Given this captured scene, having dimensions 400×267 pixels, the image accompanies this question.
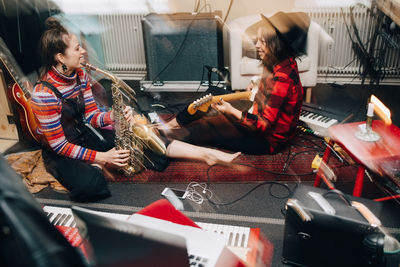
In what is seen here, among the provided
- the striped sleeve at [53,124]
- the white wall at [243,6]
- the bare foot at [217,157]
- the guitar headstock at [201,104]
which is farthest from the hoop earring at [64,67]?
the white wall at [243,6]

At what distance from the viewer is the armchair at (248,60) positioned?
13.1 ft

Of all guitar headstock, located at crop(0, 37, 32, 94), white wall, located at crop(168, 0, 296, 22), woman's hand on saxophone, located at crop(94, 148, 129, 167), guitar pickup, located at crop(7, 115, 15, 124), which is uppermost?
white wall, located at crop(168, 0, 296, 22)

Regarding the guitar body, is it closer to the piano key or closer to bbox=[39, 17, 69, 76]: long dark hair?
bbox=[39, 17, 69, 76]: long dark hair

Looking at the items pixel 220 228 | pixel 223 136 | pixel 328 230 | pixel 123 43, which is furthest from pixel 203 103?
pixel 123 43

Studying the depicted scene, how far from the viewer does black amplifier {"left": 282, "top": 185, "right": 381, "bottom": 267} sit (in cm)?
176

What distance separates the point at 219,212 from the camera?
8.58 feet

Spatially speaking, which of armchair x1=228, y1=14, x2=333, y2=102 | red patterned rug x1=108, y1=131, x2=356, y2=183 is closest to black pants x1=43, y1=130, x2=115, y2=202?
red patterned rug x1=108, y1=131, x2=356, y2=183

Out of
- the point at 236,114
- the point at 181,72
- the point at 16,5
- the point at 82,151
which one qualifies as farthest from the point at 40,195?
the point at 181,72

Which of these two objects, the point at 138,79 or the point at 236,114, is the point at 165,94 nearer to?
the point at 138,79

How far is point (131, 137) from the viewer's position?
119 inches

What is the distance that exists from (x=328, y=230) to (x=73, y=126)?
1947mm

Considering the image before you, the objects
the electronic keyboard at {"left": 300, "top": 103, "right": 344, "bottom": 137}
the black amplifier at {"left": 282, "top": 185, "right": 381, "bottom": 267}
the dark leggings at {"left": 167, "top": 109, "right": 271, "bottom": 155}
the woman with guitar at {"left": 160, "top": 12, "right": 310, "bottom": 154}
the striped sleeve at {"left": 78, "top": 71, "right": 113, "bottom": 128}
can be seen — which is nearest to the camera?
the black amplifier at {"left": 282, "top": 185, "right": 381, "bottom": 267}

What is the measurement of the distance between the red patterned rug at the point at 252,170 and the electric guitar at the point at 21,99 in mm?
848

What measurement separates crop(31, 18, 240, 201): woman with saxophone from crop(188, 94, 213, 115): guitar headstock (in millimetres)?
333
